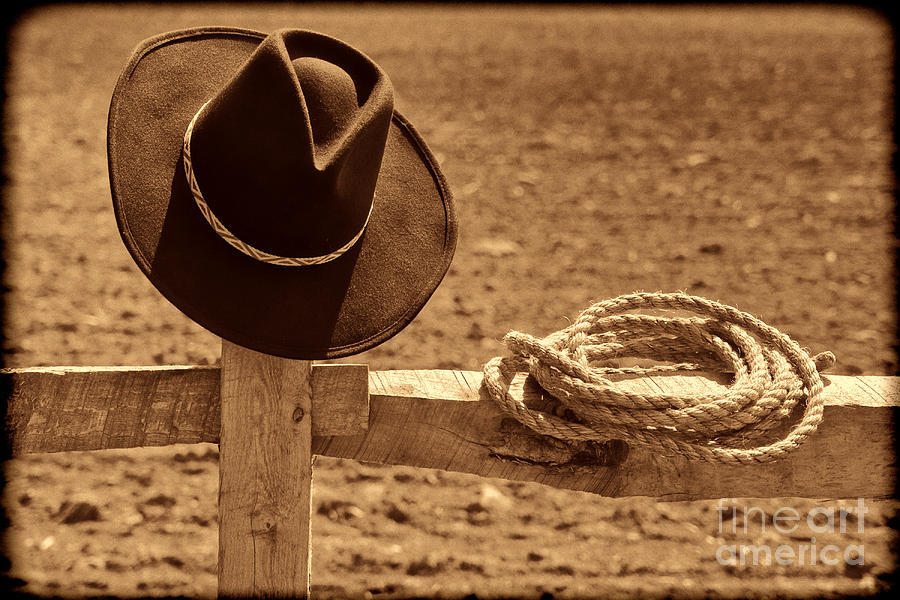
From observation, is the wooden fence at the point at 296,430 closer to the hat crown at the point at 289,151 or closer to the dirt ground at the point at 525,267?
the hat crown at the point at 289,151

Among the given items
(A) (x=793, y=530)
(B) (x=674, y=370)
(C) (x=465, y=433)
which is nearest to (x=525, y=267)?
(A) (x=793, y=530)

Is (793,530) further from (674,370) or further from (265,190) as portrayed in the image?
(265,190)

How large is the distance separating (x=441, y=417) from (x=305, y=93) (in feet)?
2.09

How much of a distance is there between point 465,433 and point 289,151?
62 centimetres

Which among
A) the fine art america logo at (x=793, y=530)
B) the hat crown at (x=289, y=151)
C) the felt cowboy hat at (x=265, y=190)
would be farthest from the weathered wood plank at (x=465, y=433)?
the fine art america logo at (x=793, y=530)

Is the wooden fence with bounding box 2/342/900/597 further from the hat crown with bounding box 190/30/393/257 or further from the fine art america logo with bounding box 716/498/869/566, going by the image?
the fine art america logo with bounding box 716/498/869/566

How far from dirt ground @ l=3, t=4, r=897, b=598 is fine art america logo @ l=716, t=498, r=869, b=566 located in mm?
32

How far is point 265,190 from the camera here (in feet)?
4.40

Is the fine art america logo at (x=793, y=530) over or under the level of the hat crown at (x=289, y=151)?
under

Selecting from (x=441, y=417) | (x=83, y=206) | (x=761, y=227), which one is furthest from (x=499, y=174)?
(x=441, y=417)

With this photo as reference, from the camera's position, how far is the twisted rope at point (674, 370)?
58.5 inches

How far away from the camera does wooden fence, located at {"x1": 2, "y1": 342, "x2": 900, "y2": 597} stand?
1.43m

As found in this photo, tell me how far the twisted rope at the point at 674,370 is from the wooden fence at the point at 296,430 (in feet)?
0.22

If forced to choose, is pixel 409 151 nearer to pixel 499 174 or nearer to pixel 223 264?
pixel 223 264
